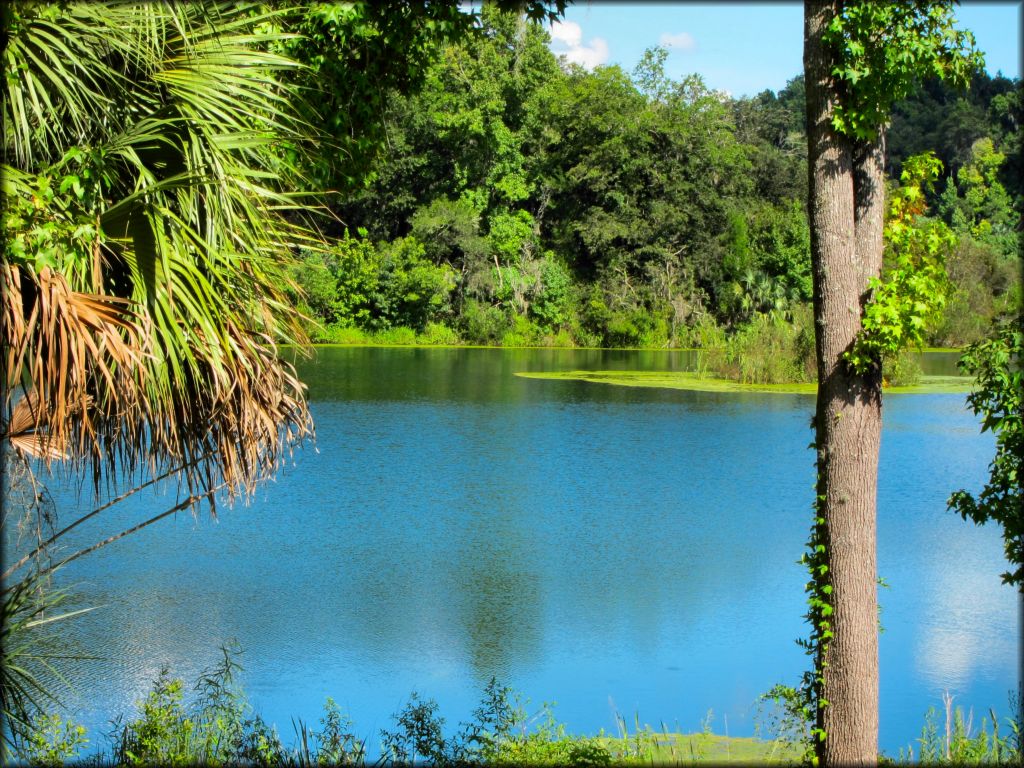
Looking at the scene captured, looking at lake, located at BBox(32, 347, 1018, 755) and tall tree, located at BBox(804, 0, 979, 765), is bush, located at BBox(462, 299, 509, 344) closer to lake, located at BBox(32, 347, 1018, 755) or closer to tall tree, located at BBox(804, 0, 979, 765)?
lake, located at BBox(32, 347, 1018, 755)

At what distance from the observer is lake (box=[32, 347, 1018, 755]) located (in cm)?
660

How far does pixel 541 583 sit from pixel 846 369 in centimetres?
477

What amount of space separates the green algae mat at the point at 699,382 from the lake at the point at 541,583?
5.74 metres

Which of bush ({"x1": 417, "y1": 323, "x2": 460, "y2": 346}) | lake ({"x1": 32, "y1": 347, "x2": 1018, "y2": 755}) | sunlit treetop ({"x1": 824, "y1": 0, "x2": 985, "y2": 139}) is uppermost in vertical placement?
sunlit treetop ({"x1": 824, "y1": 0, "x2": 985, "y2": 139})

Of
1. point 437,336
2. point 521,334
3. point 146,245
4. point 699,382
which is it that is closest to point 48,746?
point 146,245

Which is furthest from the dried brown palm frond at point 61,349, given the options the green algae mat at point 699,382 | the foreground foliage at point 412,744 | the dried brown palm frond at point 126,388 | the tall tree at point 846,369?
the green algae mat at point 699,382

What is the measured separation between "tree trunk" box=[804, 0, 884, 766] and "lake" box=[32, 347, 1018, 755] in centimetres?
186

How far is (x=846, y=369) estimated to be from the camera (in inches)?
167

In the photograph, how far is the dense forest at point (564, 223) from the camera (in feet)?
111

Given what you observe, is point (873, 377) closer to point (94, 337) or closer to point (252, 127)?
point (252, 127)

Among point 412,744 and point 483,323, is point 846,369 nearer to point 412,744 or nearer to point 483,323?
point 412,744

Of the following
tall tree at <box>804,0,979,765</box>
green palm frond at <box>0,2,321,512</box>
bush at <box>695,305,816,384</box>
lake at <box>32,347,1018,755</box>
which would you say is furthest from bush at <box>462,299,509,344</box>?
green palm frond at <box>0,2,321,512</box>

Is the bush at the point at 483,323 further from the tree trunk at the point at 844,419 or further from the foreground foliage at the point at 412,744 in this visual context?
the tree trunk at the point at 844,419

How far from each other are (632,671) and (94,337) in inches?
180
